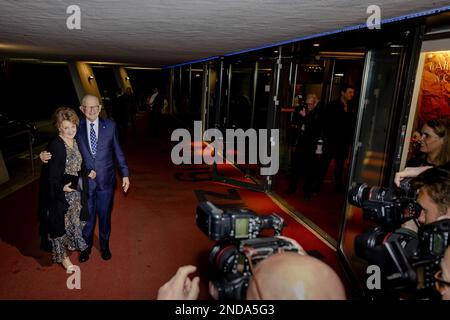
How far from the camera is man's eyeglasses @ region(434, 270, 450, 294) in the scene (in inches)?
52.6

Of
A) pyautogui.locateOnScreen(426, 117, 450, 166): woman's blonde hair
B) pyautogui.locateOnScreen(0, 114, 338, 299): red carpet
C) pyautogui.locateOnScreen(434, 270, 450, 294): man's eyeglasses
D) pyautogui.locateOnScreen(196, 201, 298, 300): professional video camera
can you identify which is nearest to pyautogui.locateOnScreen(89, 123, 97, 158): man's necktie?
pyautogui.locateOnScreen(0, 114, 338, 299): red carpet

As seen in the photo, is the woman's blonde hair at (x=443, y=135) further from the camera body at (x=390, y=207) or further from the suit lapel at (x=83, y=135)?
the suit lapel at (x=83, y=135)

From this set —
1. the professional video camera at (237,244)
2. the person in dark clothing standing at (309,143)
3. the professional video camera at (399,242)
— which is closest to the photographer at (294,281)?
the professional video camera at (237,244)

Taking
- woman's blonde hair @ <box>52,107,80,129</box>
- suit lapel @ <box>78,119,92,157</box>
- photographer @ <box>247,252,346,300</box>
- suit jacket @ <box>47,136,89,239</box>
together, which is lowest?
suit jacket @ <box>47,136,89,239</box>

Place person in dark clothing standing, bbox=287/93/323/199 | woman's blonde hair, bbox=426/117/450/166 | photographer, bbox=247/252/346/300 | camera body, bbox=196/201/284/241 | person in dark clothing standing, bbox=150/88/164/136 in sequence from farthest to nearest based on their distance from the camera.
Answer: person in dark clothing standing, bbox=150/88/164/136
person in dark clothing standing, bbox=287/93/323/199
woman's blonde hair, bbox=426/117/450/166
camera body, bbox=196/201/284/241
photographer, bbox=247/252/346/300

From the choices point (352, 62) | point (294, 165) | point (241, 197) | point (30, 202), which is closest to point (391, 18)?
point (294, 165)

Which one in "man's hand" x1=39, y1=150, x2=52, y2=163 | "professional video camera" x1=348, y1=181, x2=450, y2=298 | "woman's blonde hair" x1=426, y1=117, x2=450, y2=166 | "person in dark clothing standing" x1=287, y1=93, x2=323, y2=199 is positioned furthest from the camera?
"person in dark clothing standing" x1=287, y1=93, x2=323, y2=199

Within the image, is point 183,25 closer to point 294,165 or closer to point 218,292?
point 218,292

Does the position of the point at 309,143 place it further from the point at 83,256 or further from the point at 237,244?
the point at 237,244

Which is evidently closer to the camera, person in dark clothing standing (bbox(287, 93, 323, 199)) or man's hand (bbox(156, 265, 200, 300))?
man's hand (bbox(156, 265, 200, 300))

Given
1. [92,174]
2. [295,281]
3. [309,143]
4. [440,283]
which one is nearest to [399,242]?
[440,283]

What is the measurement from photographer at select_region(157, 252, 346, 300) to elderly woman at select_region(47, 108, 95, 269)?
7.57 ft

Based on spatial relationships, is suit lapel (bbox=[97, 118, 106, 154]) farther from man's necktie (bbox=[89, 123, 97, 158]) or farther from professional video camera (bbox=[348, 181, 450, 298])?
professional video camera (bbox=[348, 181, 450, 298])
